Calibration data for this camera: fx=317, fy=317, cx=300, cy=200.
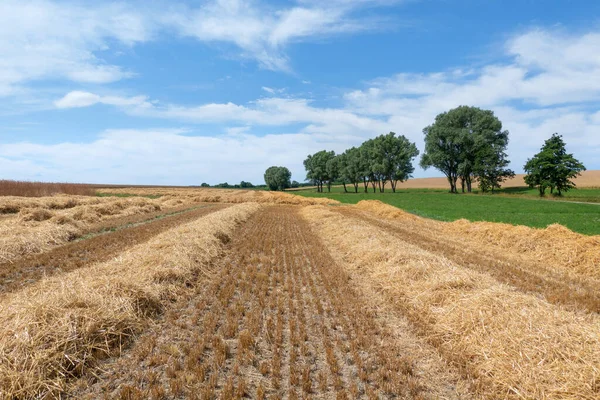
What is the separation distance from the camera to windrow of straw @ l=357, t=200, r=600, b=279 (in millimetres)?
11328

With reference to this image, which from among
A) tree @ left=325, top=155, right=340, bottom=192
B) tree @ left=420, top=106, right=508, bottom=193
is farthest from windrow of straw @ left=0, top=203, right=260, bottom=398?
tree @ left=325, top=155, right=340, bottom=192

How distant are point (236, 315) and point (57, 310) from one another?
10.7 feet

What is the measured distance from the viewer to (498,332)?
18.0ft

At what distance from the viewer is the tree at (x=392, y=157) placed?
260 feet

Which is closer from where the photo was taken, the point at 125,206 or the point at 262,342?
the point at 262,342

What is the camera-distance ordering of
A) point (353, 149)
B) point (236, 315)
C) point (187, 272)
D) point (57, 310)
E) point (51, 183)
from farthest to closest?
point (353, 149) < point (51, 183) < point (187, 272) < point (236, 315) < point (57, 310)

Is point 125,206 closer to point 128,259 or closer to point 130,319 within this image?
point 128,259

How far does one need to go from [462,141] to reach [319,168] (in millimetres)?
50090

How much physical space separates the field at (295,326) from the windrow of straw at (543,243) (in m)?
0.13

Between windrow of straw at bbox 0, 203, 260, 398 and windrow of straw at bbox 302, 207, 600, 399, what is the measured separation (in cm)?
575

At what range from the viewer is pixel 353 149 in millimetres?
97000

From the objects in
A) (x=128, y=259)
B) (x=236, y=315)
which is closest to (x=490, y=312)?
(x=236, y=315)

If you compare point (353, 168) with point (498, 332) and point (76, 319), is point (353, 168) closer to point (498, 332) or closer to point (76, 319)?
point (498, 332)

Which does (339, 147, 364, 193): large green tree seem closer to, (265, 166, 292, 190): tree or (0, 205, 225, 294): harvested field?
(265, 166, 292, 190): tree
